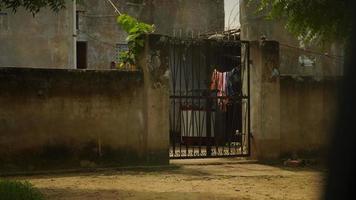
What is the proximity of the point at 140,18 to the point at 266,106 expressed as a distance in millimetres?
16836

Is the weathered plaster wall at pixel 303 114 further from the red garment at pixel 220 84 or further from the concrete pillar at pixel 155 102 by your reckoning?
the concrete pillar at pixel 155 102

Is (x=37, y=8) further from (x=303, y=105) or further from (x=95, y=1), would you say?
(x=95, y=1)

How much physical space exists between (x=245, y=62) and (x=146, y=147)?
10.0 feet

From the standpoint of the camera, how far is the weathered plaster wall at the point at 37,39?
2020 cm

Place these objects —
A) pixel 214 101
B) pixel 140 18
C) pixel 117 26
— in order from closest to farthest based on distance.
Result: pixel 214 101 < pixel 117 26 < pixel 140 18

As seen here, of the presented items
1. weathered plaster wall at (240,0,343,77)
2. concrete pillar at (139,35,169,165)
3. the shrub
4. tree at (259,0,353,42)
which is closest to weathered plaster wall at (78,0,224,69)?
weathered plaster wall at (240,0,343,77)

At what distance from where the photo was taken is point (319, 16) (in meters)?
8.21

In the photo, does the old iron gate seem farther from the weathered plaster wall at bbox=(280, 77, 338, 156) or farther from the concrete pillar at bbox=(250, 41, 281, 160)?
the weathered plaster wall at bbox=(280, 77, 338, 156)

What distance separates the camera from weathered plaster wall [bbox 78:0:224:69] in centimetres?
2780

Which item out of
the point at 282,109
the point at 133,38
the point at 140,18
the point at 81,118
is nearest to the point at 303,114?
the point at 282,109

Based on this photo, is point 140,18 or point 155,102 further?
point 140,18

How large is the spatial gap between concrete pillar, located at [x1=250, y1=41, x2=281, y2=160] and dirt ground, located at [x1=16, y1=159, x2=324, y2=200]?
60cm

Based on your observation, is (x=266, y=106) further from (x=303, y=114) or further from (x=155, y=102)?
(x=155, y=102)

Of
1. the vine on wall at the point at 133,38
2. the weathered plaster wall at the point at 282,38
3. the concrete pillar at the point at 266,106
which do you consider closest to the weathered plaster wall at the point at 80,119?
the vine on wall at the point at 133,38
